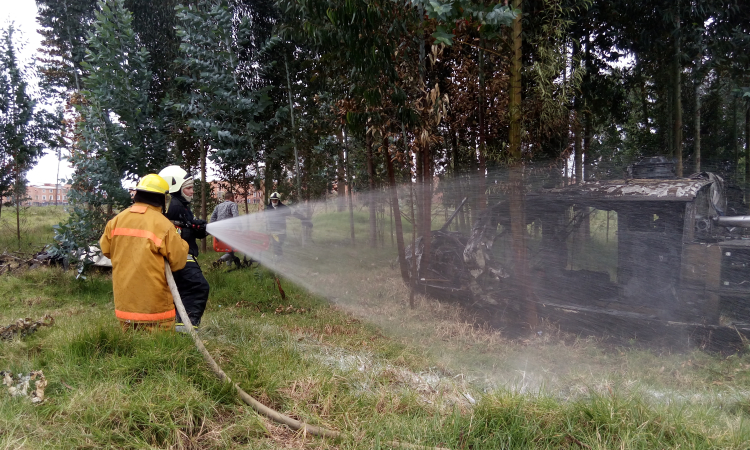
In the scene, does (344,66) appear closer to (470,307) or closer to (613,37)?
(470,307)

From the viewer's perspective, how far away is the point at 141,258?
363 centimetres

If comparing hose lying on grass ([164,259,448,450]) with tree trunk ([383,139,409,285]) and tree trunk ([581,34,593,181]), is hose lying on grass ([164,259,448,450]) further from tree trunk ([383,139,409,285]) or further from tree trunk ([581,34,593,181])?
tree trunk ([581,34,593,181])

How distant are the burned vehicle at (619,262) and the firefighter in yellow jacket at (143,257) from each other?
→ 4.01 meters

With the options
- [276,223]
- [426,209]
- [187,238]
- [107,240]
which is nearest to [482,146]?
[426,209]

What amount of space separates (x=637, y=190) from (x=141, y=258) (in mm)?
5308

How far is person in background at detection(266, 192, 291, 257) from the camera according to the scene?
8.39 meters

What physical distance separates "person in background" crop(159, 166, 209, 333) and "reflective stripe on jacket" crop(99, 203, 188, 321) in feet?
1.28

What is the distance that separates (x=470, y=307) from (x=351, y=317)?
1.78 m

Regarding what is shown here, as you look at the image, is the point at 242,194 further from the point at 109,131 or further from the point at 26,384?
the point at 26,384

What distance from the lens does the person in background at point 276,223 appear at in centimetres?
839

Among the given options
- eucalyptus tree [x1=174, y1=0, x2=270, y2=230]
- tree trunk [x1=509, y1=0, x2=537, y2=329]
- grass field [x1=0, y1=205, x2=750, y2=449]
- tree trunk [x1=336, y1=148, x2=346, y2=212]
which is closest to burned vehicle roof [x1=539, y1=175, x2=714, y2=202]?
tree trunk [x1=509, y1=0, x2=537, y2=329]

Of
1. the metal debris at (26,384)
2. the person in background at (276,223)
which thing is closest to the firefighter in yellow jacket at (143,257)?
the metal debris at (26,384)

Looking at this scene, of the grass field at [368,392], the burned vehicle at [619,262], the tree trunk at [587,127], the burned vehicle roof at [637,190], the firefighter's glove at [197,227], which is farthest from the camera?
the tree trunk at [587,127]

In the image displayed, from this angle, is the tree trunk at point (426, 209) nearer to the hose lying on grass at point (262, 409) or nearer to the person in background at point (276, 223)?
the person in background at point (276, 223)
